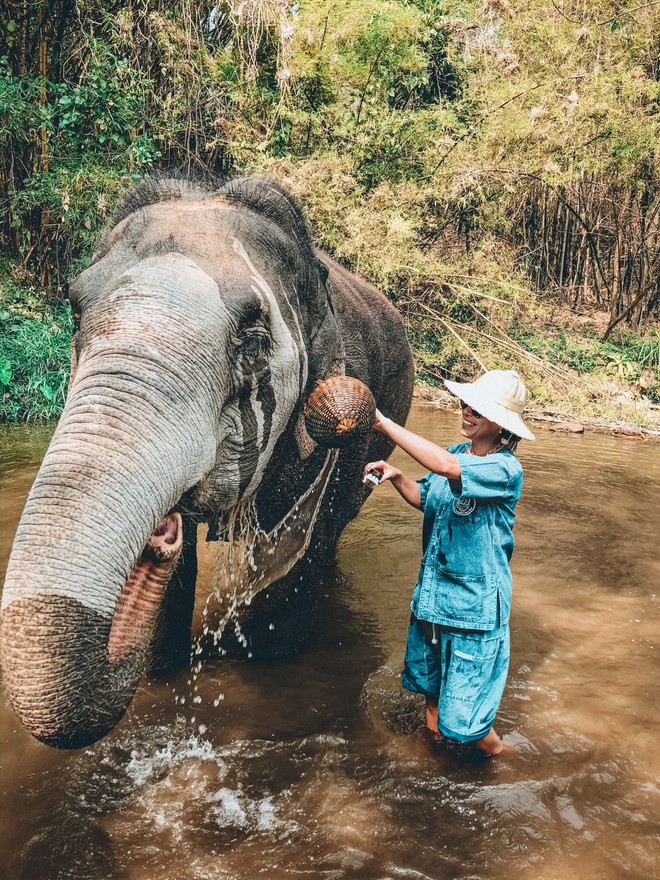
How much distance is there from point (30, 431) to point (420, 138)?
8012mm

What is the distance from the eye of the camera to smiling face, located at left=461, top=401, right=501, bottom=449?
8.26 feet

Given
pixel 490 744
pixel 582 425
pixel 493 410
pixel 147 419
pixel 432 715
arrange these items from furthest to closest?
pixel 582 425, pixel 432 715, pixel 490 744, pixel 493 410, pixel 147 419

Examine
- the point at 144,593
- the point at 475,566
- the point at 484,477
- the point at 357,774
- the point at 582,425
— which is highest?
the point at 484,477

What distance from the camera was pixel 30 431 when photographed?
7535 millimetres

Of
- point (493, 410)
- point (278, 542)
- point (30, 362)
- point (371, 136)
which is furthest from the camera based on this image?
point (371, 136)

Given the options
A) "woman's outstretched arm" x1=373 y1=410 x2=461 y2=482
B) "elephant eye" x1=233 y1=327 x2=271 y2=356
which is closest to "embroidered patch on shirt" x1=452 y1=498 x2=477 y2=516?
"woman's outstretched arm" x1=373 y1=410 x2=461 y2=482

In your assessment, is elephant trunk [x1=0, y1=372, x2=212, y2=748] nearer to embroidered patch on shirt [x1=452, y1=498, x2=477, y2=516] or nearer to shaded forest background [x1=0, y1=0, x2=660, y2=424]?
embroidered patch on shirt [x1=452, y1=498, x2=477, y2=516]

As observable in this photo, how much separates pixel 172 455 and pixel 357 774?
5.12 ft

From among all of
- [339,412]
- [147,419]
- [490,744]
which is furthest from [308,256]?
[490,744]

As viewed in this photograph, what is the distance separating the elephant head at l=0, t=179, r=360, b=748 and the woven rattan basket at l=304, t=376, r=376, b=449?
19 centimetres

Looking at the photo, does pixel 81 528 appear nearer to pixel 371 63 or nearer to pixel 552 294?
pixel 371 63

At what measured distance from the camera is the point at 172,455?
1873 millimetres

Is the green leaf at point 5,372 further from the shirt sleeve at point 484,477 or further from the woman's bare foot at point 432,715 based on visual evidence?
the shirt sleeve at point 484,477

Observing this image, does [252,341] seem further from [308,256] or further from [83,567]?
[83,567]
